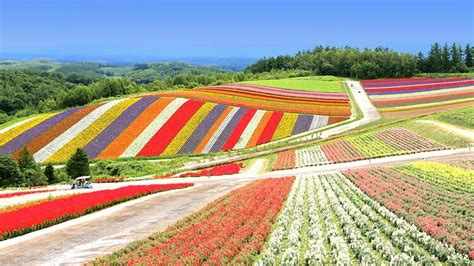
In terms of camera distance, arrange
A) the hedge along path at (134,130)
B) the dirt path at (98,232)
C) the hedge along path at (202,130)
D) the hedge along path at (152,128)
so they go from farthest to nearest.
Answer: the hedge along path at (202,130) < the hedge along path at (152,128) < the hedge along path at (134,130) < the dirt path at (98,232)

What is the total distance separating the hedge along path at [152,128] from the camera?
6212 cm

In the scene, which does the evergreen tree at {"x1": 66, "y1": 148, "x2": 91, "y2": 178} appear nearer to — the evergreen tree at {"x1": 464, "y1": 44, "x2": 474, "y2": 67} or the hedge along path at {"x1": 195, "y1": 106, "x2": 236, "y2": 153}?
the hedge along path at {"x1": 195, "y1": 106, "x2": 236, "y2": 153}

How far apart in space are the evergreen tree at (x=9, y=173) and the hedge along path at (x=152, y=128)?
15.1 m

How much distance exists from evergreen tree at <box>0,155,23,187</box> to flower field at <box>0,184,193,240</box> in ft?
59.5

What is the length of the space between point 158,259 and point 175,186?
22381mm

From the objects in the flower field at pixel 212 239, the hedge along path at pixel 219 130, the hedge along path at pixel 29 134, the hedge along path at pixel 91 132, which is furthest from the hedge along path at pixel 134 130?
the flower field at pixel 212 239

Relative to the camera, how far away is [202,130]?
68812 millimetres

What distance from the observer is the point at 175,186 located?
127 feet

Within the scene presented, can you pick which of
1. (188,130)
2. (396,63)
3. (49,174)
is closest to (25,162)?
(49,174)

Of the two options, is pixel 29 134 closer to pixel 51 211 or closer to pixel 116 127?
pixel 116 127

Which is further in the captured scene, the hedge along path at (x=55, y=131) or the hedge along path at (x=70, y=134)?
the hedge along path at (x=55, y=131)

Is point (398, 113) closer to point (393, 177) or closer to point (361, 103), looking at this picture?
point (361, 103)

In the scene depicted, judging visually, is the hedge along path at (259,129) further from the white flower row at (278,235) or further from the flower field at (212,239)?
the flower field at (212,239)

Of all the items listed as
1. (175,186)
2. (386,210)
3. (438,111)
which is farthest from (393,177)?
(438,111)
